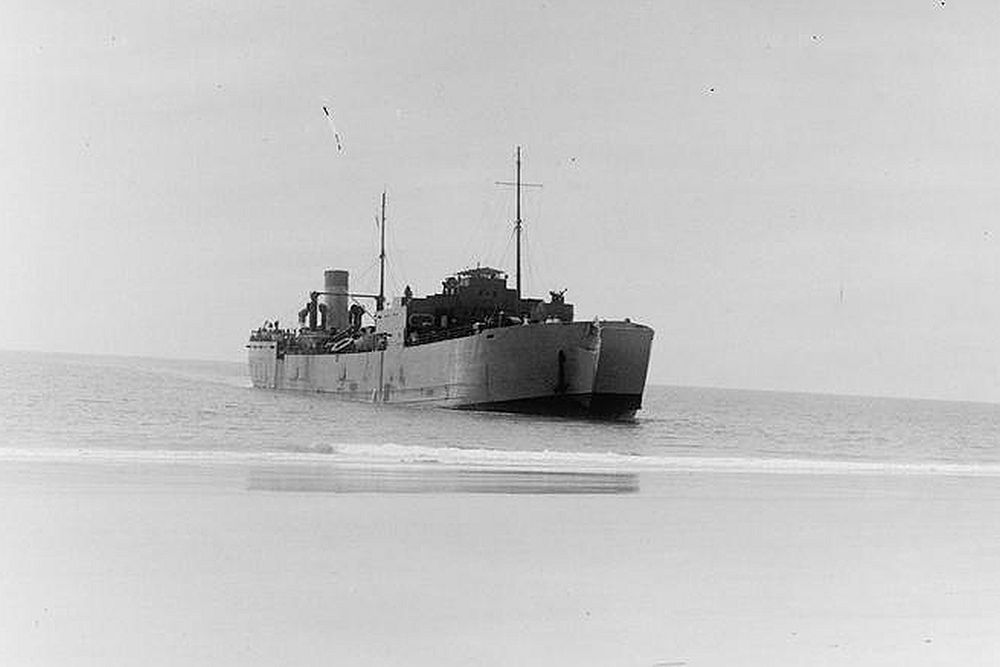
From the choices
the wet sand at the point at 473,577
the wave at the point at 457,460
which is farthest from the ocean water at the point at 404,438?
the wet sand at the point at 473,577

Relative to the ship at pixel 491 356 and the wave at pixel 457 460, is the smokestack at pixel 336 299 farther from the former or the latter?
the wave at pixel 457 460

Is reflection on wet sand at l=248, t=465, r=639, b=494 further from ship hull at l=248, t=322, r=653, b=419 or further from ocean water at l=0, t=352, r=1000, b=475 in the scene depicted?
ship hull at l=248, t=322, r=653, b=419

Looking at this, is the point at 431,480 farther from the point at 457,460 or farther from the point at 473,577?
the point at 473,577

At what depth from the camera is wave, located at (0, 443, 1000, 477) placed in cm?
1869

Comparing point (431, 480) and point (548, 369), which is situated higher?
point (548, 369)

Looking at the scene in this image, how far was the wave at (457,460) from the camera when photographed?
18.7 metres

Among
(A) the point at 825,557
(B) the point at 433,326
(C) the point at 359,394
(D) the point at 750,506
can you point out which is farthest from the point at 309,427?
(A) the point at 825,557

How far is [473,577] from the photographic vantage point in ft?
27.2

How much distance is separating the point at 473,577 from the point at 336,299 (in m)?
66.6

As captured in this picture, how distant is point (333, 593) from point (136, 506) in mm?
5156

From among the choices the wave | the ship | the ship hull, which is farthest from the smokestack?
the wave

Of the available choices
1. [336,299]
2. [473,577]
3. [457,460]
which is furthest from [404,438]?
[336,299]

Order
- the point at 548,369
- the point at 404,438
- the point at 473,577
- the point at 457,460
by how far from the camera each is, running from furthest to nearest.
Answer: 1. the point at 548,369
2. the point at 404,438
3. the point at 457,460
4. the point at 473,577

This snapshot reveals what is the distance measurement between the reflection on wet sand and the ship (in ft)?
73.7
